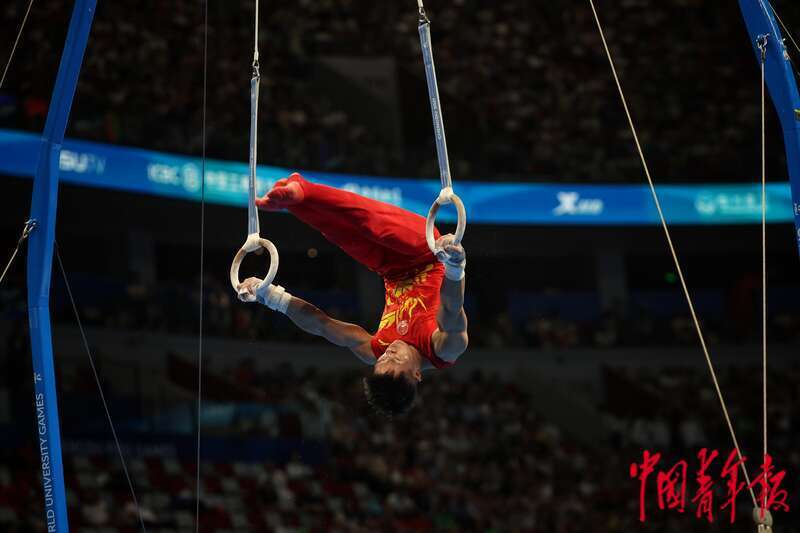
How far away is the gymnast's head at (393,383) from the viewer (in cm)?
475

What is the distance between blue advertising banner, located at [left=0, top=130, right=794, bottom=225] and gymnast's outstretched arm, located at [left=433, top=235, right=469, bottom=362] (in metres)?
9.63

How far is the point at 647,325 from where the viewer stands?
17.6 metres

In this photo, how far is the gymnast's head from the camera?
187 inches

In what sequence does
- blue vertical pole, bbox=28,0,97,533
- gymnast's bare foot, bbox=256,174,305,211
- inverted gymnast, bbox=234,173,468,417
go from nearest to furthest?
inverted gymnast, bbox=234,173,468,417, gymnast's bare foot, bbox=256,174,305,211, blue vertical pole, bbox=28,0,97,533

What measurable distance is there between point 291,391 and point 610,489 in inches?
181

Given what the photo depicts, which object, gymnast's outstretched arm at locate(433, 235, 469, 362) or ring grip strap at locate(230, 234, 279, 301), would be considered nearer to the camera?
gymnast's outstretched arm at locate(433, 235, 469, 362)

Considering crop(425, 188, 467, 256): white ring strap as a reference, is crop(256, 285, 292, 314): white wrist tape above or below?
below

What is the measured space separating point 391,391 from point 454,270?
0.67 metres

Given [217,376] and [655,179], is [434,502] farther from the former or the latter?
[655,179]

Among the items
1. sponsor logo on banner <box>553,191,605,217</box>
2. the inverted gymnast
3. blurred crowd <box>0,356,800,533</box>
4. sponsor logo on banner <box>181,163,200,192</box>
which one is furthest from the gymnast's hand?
sponsor logo on banner <box>553,191,605,217</box>

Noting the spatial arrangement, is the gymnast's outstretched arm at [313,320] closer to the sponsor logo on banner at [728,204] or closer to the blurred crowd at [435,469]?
the blurred crowd at [435,469]

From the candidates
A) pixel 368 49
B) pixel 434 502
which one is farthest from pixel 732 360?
pixel 368 49

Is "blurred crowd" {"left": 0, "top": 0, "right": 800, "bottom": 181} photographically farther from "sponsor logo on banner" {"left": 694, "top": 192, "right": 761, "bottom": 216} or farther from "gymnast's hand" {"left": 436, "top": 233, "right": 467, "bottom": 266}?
"gymnast's hand" {"left": 436, "top": 233, "right": 467, "bottom": 266}

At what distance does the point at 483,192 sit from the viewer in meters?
16.2
